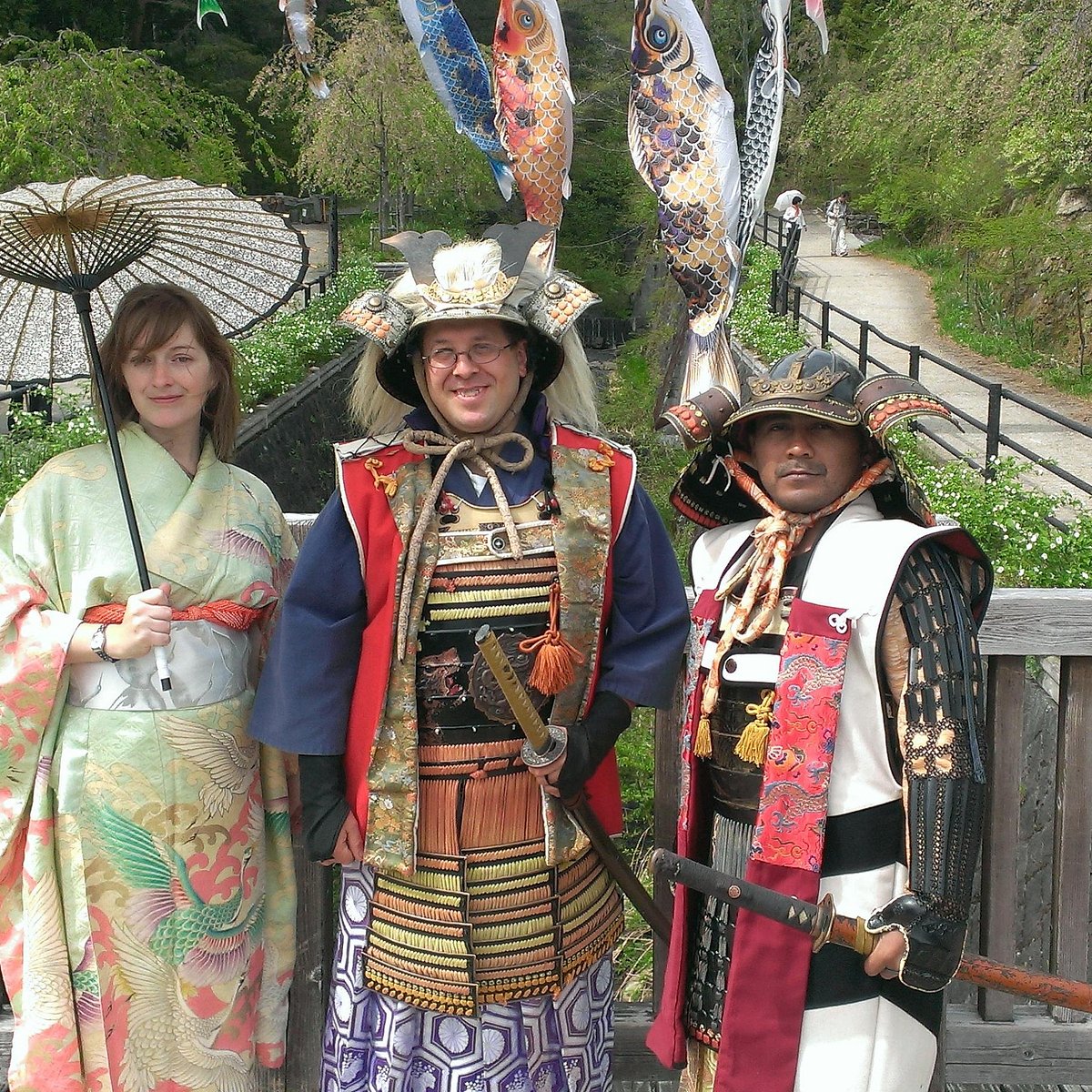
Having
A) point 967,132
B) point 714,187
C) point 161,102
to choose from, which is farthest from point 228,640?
point 967,132

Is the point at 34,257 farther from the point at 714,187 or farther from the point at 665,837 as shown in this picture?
the point at 714,187

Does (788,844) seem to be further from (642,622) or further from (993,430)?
(993,430)

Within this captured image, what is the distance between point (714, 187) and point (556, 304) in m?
3.60

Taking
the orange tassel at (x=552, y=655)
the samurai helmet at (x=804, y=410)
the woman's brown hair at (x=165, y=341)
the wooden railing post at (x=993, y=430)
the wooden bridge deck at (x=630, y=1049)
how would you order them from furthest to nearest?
the wooden railing post at (x=993, y=430) < the wooden bridge deck at (x=630, y=1049) < the woman's brown hair at (x=165, y=341) < the orange tassel at (x=552, y=655) < the samurai helmet at (x=804, y=410)

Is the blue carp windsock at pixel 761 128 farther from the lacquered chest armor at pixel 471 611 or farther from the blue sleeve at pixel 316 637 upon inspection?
the blue sleeve at pixel 316 637

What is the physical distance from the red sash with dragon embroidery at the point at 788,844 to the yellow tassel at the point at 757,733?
21mm

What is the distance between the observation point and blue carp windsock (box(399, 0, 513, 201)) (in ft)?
16.6

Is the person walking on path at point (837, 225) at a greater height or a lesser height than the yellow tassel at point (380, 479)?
greater

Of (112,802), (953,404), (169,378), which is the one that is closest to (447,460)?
(169,378)

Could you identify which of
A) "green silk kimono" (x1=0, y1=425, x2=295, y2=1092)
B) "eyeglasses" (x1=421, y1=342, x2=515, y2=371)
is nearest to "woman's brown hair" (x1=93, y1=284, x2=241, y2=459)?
"green silk kimono" (x1=0, y1=425, x2=295, y2=1092)

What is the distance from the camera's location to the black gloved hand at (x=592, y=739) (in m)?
2.09

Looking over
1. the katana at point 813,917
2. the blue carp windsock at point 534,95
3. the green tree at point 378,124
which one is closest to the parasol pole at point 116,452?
the katana at point 813,917

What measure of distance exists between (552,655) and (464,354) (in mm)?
568

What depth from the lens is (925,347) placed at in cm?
1608
